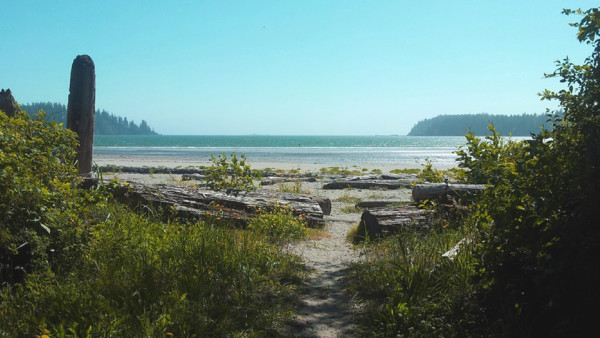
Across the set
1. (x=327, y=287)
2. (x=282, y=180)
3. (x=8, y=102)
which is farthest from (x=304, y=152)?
(x=327, y=287)

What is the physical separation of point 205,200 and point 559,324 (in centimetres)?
610

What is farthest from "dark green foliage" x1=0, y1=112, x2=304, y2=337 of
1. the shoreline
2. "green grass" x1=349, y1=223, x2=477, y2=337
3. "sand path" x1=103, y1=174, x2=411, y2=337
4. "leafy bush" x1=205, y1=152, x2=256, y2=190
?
the shoreline

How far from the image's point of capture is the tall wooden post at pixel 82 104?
7453 millimetres

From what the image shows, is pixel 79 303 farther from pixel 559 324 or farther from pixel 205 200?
pixel 205 200

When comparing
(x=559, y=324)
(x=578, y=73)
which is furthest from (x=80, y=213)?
(x=578, y=73)

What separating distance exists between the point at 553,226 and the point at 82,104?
7.57 m

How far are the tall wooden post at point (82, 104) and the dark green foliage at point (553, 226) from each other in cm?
678

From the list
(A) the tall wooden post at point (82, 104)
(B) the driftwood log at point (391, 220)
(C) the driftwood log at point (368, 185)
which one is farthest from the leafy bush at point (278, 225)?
(C) the driftwood log at point (368, 185)

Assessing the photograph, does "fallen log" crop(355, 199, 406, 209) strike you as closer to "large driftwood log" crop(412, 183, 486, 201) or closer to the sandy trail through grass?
"large driftwood log" crop(412, 183, 486, 201)

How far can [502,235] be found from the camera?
10.7 feet

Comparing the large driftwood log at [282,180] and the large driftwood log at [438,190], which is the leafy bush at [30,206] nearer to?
the large driftwood log at [438,190]

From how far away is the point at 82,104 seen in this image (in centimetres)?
750

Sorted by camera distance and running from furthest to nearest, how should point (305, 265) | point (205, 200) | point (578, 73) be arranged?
1. point (205, 200)
2. point (305, 265)
3. point (578, 73)

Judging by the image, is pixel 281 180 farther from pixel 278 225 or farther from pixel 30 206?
pixel 30 206
